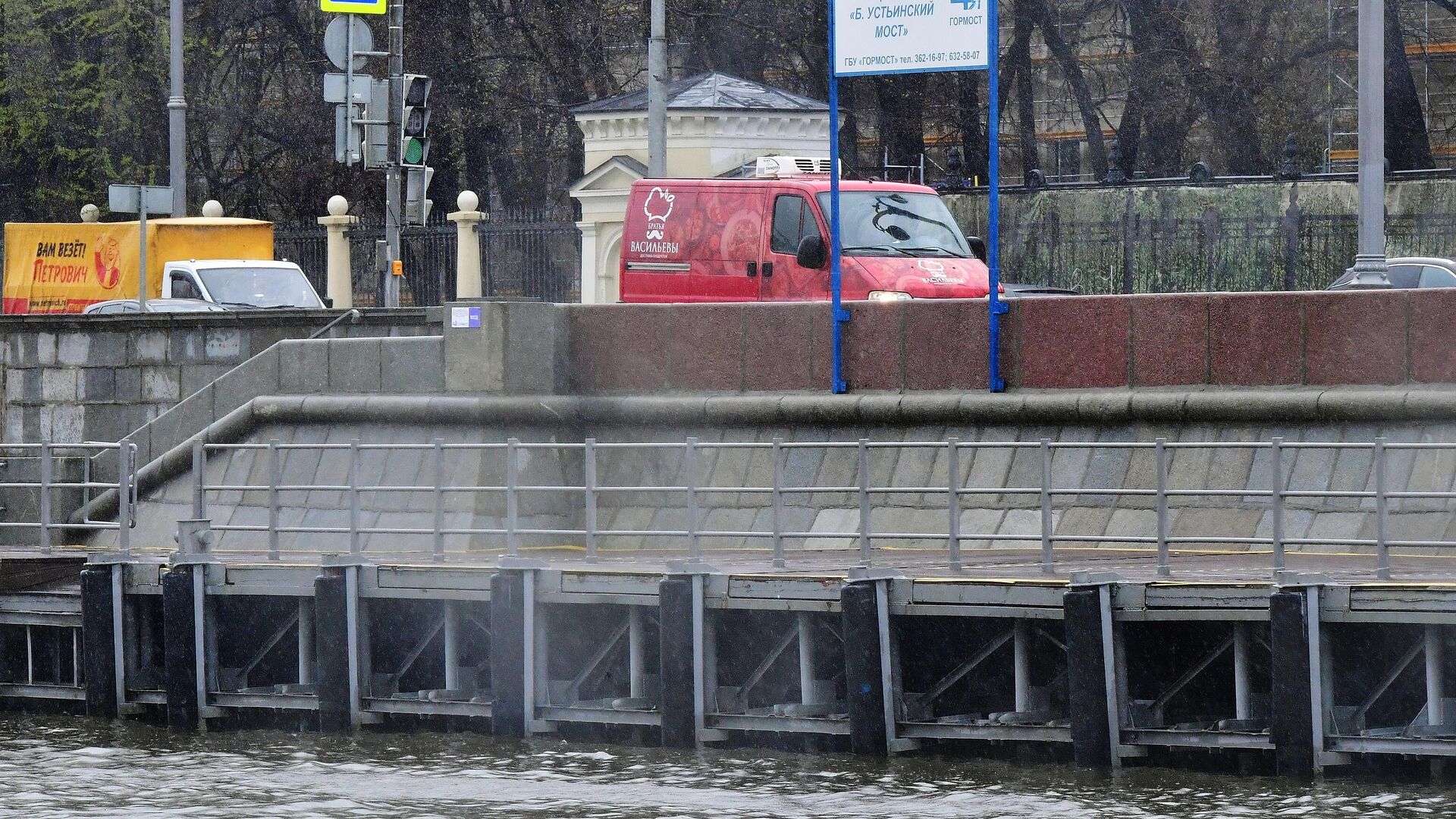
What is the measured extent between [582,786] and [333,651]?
281 centimetres

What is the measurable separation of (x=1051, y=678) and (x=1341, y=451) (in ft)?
8.19

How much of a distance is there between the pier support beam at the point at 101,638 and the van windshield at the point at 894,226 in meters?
5.96

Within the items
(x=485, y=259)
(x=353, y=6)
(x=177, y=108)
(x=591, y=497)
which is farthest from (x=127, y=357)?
(x=177, y=108)

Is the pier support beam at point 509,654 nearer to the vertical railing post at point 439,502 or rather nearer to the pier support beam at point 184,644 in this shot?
the vertical railing post at point 439,502

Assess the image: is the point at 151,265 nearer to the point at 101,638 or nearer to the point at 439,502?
the point at 101,638

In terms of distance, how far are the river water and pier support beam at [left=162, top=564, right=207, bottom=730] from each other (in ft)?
2.00

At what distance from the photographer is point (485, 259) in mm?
27906

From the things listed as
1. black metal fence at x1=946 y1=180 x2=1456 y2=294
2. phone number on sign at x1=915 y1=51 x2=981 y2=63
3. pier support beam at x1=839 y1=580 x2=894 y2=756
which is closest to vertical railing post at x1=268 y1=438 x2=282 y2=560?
pier support beam at x1=839 y1=580 x2=894 y2=756

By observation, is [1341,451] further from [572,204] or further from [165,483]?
[572,204]

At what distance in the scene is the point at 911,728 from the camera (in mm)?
13766

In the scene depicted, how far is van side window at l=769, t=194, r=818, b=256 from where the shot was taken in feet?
61.9

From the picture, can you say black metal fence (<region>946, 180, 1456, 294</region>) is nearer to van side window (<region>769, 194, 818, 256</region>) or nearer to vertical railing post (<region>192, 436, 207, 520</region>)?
van side window (<region>769, 194, 818, 256</region>)

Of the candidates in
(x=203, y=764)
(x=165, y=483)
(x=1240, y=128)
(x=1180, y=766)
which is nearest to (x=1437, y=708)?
(x=1180, y=766)

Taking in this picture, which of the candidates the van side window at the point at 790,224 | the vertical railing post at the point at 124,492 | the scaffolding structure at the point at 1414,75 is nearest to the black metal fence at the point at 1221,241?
the van side window at the point at 790,224
